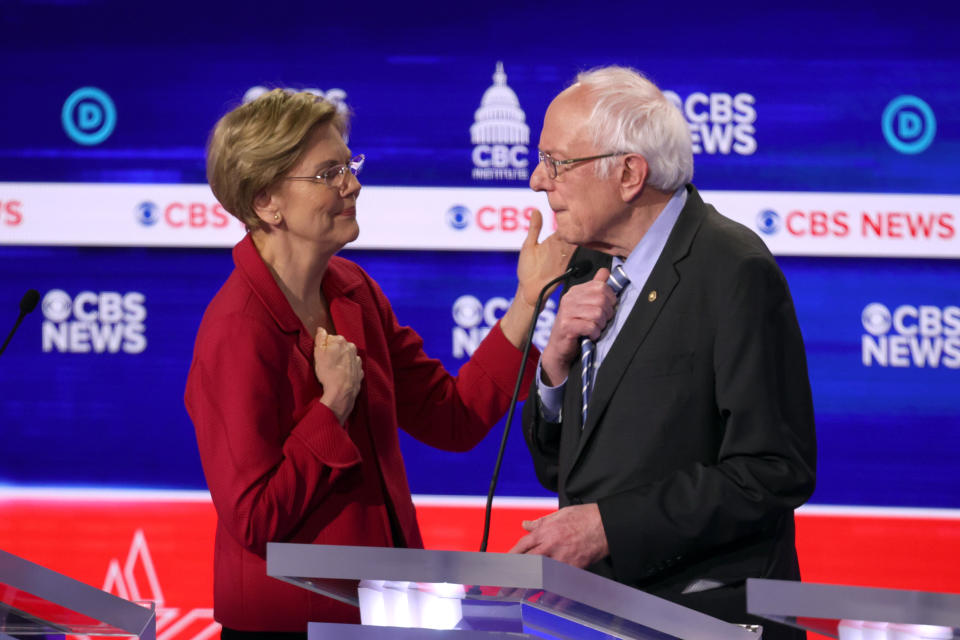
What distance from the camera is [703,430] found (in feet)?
5.08

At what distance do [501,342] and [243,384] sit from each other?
0.61 meters

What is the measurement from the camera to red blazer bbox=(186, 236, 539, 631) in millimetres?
1762

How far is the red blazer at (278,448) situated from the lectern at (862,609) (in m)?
1.00

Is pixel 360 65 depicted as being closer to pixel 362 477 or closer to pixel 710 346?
pixel 362 477

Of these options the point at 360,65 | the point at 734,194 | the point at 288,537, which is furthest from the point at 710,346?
the point at 360,65

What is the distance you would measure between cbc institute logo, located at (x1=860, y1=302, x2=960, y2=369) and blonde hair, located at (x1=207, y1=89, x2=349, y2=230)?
6.50 feet

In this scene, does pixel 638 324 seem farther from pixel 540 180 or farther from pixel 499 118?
pixel 499 118

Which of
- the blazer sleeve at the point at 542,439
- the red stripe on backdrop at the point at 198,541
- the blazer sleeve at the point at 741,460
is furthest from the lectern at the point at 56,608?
the red stripe on backdrop at the point at 198,541

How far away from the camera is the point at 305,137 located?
195cm

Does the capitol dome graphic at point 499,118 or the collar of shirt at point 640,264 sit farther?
the capitol dome graphic at point 499,118

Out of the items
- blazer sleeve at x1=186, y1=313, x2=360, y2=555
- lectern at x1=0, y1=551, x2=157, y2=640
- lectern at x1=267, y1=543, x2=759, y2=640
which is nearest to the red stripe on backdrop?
blazer sleeve at x1=186, y1=313, x2=360, y2=555

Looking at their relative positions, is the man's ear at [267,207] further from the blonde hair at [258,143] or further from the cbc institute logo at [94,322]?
the cbc institute logo at [94,322]

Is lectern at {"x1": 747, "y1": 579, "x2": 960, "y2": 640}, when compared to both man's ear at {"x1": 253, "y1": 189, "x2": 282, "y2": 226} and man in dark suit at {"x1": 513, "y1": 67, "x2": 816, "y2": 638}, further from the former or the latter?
man's ear at {"x1": 253, "y1": 189, "x2": 282, "y2": 226}

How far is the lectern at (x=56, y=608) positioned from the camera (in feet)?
Result: 3.93
